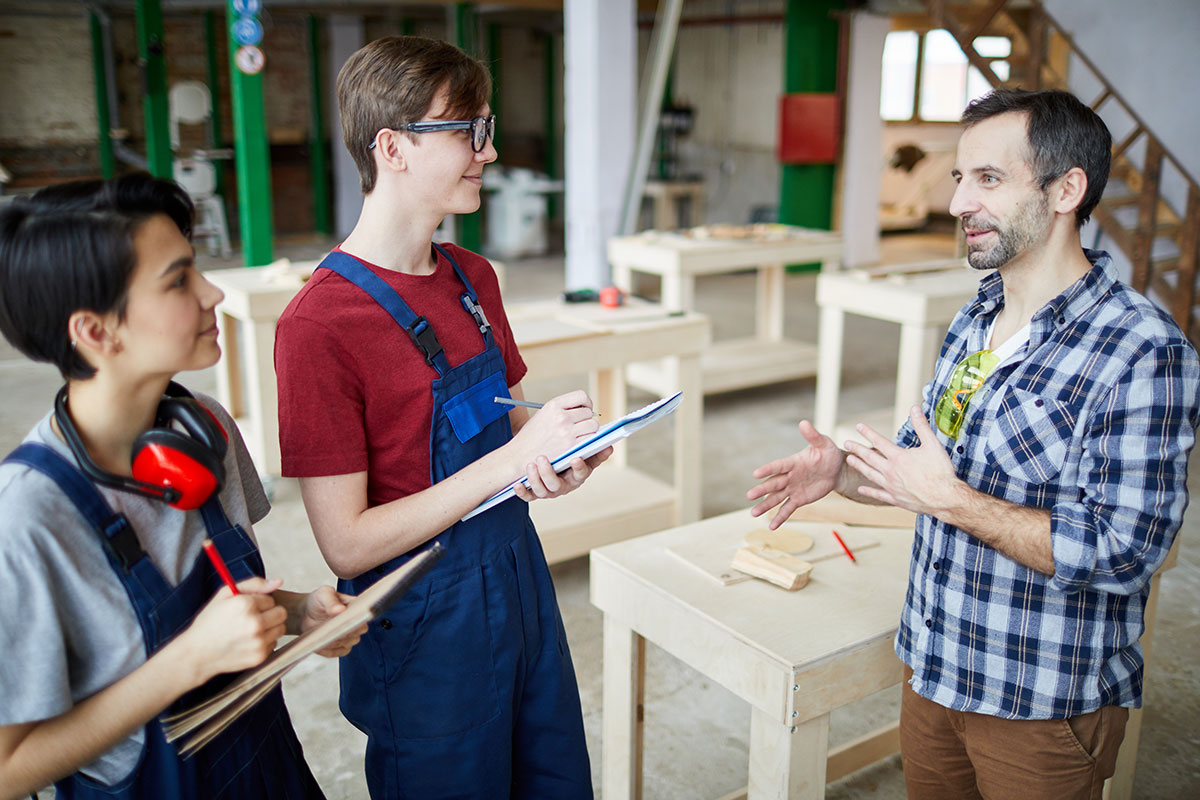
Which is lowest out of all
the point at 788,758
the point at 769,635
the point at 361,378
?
the point at 788,758

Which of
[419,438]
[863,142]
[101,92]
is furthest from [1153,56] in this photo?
[101,92]

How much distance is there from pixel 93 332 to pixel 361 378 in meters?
0.48

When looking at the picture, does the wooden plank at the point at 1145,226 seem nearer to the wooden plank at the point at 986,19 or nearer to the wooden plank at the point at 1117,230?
the wooden plank at the point at 1117,230

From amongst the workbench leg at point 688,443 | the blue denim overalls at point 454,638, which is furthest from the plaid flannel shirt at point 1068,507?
the workbench leg at point 688,443

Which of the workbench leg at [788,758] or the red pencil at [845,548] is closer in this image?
the workbench leg at [788,758]

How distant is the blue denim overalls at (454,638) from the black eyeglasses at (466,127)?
0.23 m

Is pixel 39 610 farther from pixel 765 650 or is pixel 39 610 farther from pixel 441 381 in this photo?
pixel 765 650

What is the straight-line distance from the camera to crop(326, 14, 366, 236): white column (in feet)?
44.1

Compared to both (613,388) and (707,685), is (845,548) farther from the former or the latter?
(613,388)

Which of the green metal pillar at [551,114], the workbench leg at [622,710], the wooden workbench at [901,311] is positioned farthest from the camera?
the green metal pillar at [551,114]

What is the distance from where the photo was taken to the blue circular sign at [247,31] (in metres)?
6.27

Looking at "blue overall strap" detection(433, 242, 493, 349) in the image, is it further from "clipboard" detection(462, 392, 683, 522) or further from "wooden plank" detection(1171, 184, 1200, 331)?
"wooden plank" detection(1171, 184, 1200, 331)

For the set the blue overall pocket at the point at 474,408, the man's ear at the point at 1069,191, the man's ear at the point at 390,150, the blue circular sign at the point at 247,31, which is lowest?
the blue overall pocket at the point at 474,408

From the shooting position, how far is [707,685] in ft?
11.3
